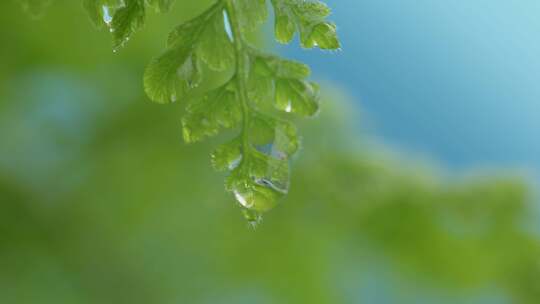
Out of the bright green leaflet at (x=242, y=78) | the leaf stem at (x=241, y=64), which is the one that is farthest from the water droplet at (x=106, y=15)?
the leaf stem at (x=241, y=64)

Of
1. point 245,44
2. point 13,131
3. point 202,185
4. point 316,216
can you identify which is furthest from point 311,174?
point 245,44

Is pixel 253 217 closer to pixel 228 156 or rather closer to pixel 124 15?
pixel 228 156

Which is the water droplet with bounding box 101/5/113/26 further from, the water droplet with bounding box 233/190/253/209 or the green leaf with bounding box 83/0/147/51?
the water droplet with bounding box 233/190/253/209

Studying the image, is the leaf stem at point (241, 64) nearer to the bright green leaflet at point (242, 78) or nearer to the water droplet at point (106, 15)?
the bright green leaflet at point (242, 78)

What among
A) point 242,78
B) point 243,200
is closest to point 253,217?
point 243,200

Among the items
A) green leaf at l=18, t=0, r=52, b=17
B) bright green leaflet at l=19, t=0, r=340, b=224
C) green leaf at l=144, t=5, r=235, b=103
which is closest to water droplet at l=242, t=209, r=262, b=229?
bright green leaflet at l=19, t=0, r=340, b=224

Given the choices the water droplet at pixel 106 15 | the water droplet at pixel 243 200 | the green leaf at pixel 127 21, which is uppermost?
the water droplet at pixel 106 15

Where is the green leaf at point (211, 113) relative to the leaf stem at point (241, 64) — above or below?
below

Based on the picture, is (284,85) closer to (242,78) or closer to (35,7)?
(242,78)

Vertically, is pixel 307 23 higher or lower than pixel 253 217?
higher
